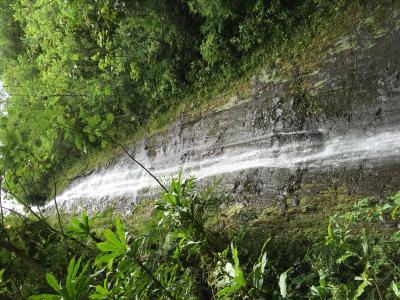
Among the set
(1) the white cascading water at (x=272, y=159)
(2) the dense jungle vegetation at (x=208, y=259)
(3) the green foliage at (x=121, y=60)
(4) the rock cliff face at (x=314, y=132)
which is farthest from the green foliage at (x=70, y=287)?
(1) the white cascading water at (x=272, y=159)

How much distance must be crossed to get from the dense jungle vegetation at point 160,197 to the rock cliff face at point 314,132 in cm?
44

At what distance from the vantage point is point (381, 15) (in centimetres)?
508

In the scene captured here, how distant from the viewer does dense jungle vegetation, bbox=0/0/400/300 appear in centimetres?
354

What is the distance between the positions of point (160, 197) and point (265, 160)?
1950 mm

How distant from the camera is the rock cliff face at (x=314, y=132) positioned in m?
→ 4.77

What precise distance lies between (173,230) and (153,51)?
4.18 metres

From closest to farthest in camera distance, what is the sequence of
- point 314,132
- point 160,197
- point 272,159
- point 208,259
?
point 208,259, point 314,132, point 272,159, point 160,197

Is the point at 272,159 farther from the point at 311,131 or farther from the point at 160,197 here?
the point at 160,197

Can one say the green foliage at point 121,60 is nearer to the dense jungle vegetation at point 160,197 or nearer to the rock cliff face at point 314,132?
the dense jungle vegetation at point 160,197

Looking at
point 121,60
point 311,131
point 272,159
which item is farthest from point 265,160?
point 121,60

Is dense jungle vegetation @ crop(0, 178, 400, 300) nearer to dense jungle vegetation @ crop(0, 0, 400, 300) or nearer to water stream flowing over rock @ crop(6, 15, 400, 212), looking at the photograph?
dense jungle vegetation @ crop(0, 0, 400, 300)

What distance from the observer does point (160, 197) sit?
6.47 metres

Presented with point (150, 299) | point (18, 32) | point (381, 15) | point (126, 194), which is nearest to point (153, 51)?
point (126, 194)

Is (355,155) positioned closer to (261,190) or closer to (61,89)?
(261,190)
